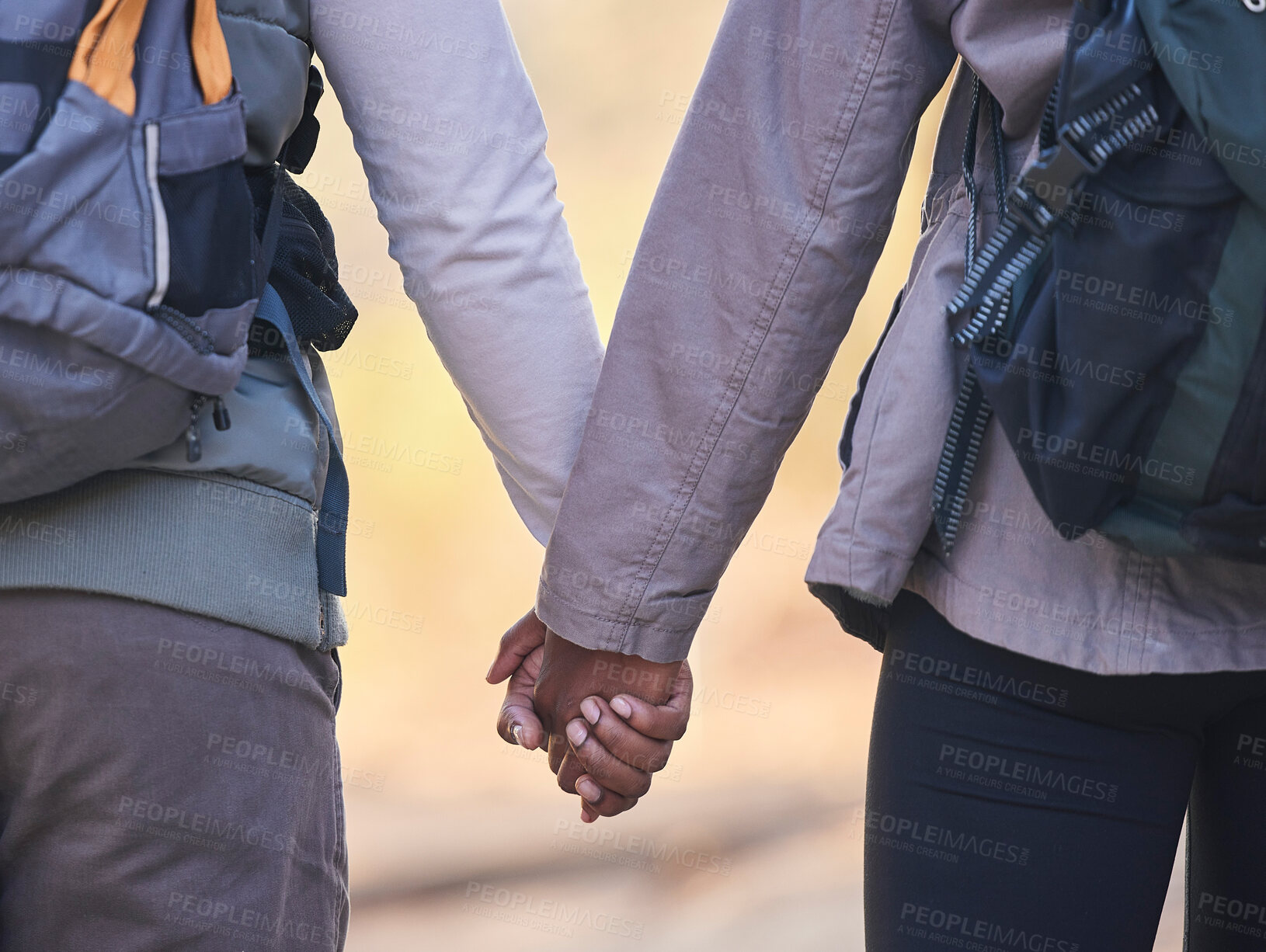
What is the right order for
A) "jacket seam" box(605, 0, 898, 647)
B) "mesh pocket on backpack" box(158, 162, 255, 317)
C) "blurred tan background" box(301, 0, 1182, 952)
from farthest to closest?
"blurred tan background" box(301, 0, 1182, 952) → "jacket seam" box(605, 0, 898, 647) → "mesh pocket on backpack" box(158, 162, 255, 317)

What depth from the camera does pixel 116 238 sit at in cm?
76

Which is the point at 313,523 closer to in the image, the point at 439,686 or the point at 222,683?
the point at 222,683

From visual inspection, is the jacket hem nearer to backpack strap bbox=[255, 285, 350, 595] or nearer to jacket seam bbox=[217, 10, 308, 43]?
backpack strap bbox=[255, 285, 350, 595]

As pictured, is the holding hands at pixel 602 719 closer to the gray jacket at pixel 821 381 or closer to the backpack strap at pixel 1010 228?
the gray jacket at pixel 821 381

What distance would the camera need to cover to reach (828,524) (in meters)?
0.91

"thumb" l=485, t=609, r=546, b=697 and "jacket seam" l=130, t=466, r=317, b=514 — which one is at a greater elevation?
"jacket seam" l=130, t=466, r=317, b=514

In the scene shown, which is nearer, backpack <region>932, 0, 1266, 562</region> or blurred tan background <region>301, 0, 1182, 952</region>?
backpack <region>932, 0, 1266, 562</region>

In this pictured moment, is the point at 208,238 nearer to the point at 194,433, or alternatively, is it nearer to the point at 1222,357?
the point at 194,433

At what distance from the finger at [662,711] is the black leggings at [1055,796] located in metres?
0.34

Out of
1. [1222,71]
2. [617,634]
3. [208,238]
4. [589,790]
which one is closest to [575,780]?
[589,790]

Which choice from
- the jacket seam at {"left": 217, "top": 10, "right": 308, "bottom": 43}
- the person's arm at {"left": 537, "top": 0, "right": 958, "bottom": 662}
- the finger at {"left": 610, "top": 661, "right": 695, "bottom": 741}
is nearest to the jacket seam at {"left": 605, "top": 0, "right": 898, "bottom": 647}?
the person's arm at {"left": 537, "top": 0, "right": 958, "bottom": 662}

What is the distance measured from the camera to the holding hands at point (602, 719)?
1.15 m

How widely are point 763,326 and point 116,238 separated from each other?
480 millimetres

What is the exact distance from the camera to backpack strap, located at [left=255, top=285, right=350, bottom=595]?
92cm
